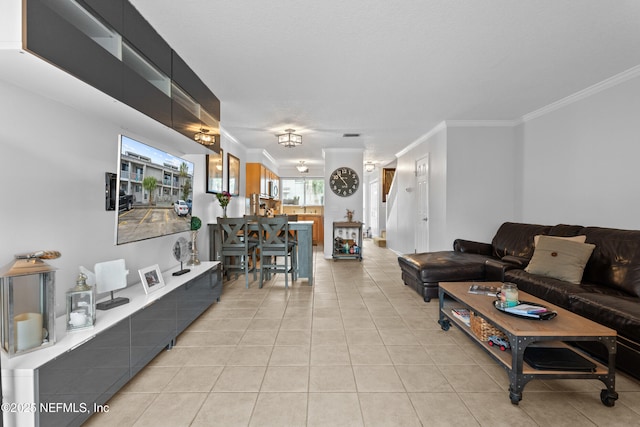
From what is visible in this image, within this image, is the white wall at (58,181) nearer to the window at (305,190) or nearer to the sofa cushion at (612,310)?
the sofa cushion at (612,310)

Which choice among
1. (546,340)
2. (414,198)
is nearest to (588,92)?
(414,198)

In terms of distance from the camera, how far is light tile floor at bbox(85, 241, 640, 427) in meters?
1.70

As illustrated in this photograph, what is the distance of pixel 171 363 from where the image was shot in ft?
7.56

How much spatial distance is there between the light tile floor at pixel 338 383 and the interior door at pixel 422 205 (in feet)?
8.99

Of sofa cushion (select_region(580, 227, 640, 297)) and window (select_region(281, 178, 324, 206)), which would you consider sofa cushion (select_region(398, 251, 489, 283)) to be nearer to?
sofa cushion (select_region(580, 227, 640, 297))

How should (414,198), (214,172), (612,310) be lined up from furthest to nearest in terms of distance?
(414,198), (214,172), (612,310)

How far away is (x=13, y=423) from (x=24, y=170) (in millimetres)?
1194

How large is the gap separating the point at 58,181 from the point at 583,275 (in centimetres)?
447

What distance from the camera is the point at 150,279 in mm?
2436

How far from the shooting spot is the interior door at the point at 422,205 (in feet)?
19.0

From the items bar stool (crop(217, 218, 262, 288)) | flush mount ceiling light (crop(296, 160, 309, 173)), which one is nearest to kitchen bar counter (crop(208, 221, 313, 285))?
bar stool (crop(217, 218, 262, 288))

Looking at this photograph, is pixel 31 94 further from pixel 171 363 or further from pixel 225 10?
pixel 171 363

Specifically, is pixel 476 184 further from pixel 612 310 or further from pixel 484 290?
pixel 612 310

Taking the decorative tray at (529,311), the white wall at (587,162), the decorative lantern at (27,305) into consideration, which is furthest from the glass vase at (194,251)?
the white wall at (587,162)
